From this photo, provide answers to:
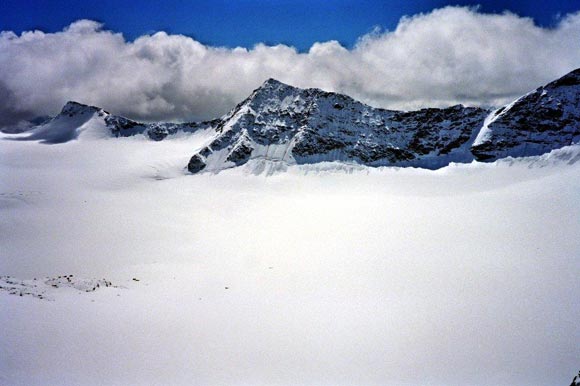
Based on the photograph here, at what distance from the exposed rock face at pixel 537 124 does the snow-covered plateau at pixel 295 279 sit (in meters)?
1.63

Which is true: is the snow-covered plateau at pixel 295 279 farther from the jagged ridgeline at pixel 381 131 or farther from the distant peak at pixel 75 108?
the distant peak at pixel 75 108

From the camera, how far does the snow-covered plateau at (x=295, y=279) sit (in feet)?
45.2

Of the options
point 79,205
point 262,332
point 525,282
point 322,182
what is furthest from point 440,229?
point 79,205

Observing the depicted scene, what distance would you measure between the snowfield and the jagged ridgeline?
16496 millimetres

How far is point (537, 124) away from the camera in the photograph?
78375 millimetres

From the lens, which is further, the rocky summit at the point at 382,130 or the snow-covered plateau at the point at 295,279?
the rocky summit at the point at 382,130

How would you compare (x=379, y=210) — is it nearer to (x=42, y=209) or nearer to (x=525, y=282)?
(x=525, y=282)

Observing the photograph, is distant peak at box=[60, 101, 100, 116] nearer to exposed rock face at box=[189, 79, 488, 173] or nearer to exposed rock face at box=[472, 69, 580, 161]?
exposed rock face at box=[189, 79, 488, 173]

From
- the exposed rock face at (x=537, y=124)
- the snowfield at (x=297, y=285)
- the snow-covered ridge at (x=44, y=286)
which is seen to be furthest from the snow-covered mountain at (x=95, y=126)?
the snow-covered ridge at (x=44, y=286)

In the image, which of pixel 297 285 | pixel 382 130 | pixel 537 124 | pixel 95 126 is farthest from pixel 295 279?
pixel 95 126

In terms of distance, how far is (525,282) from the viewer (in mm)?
24547

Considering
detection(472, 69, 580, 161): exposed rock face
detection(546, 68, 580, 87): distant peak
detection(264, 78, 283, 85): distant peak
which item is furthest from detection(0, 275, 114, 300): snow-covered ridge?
detection(546, 68, 580, 87): distant peak

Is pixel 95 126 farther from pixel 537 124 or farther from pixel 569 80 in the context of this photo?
pixel 569 80

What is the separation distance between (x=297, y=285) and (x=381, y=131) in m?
77.0
